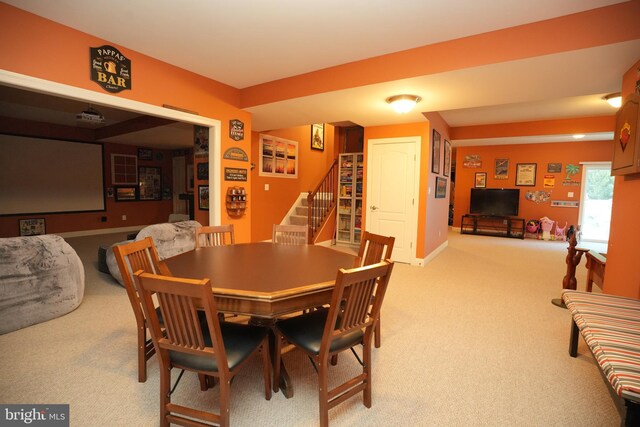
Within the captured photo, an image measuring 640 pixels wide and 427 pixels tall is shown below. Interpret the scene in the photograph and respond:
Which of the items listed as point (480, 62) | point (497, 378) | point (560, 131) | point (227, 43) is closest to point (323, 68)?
point (227, 43)

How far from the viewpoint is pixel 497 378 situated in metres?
1.99

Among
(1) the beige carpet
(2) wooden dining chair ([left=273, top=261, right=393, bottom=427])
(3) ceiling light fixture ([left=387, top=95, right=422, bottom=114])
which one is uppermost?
(3) ceiling light fixture ([left=387, top=95, right=422, bottom=114])

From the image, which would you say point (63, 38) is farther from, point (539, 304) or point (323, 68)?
point (539, 304)

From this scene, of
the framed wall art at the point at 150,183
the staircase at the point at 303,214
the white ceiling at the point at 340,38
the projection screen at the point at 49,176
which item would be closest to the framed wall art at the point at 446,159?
the white ceiling at the point at 340,38

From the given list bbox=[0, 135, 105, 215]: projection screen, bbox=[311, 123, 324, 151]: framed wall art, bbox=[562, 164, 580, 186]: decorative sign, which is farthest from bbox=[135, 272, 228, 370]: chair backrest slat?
bbox=[562, 164, 580, 186]: decorative sign

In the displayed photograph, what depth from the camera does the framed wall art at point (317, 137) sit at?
7.46 metres

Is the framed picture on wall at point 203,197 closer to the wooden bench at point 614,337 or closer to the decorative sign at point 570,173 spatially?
the wooden bench at point 614,337

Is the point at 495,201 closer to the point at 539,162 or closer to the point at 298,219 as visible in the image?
the point at 539,162

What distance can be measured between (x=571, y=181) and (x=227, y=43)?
8733mm

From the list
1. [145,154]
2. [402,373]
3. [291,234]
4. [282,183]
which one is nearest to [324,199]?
[282,183]

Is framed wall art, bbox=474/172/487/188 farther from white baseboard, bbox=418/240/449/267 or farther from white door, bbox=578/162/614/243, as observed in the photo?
white baseboard, bbox=418/240/449/267

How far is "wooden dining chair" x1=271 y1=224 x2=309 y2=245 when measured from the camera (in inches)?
121

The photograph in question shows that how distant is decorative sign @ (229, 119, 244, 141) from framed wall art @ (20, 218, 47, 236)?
5289 mm

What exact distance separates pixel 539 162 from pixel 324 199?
5936 mm
